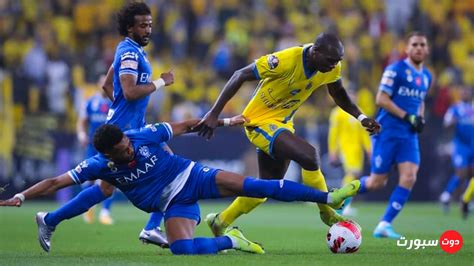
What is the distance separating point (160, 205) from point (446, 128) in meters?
13.9

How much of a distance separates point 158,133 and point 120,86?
3.46 feet

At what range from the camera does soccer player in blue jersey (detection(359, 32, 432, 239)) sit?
1312 centimetres

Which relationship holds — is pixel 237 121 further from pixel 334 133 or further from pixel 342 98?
pixel 334 133

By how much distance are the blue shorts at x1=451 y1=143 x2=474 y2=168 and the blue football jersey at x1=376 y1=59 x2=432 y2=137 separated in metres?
7.68

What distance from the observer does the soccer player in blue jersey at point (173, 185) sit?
943 cm

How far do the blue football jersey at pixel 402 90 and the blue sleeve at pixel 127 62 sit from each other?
4166mm

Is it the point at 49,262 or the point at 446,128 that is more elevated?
the point at 49,262

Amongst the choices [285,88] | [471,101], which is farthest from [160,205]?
[471,101]

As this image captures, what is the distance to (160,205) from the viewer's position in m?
9.79

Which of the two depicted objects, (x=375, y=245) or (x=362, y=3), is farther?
(x=362, y=3)

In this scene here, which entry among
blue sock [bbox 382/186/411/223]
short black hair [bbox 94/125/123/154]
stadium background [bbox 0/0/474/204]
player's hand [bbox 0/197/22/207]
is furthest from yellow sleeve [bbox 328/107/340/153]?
player's hand [bbox 0/197/22/207]

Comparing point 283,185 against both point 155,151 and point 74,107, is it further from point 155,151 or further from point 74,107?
point 74,107

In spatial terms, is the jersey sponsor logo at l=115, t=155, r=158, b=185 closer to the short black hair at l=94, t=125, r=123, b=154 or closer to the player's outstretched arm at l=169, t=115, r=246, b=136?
the player's outstretched arm at l=169, t=115, r=246, b=136

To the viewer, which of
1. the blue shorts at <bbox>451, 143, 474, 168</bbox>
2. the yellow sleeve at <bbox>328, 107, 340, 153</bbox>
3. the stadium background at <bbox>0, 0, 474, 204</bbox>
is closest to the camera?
the yellow sleeve at <bbox>328, 107, 340, 153</bbox>
